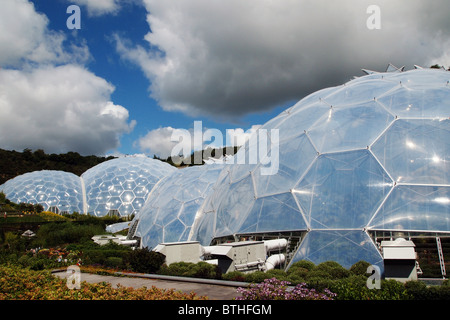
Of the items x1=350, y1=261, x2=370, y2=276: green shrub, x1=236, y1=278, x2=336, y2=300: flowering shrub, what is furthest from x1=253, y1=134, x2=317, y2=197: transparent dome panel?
A: x1=236, y1=278, x2=336, y2=300: flowering shrub

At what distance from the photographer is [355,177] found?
1108 cm

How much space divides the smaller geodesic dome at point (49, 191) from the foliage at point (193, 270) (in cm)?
3432

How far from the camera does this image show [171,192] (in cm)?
2458

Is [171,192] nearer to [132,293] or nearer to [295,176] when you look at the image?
[295,176]

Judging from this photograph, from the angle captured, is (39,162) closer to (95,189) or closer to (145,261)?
(95,189)

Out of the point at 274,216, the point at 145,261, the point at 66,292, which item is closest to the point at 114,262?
the point at 145,261

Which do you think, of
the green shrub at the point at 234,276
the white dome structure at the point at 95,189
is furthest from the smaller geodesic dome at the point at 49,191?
the green shrub at the point at 234,276

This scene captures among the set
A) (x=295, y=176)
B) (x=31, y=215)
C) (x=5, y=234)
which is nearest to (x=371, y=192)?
(x=295, y=176)

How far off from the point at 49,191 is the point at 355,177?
143 ft

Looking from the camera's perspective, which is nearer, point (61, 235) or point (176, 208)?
point (176, 208)

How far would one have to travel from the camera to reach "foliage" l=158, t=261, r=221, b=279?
36.8 feet

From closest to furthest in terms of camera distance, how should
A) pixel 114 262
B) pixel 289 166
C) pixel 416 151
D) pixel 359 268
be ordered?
pixel 359 268 → pixel 416 151 → pixel 289 166 → pixel 114 262

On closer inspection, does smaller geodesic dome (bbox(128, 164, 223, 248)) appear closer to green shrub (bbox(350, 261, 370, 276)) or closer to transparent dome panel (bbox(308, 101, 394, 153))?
transparent dome panel (bbox(308, 101, 394, 153))
